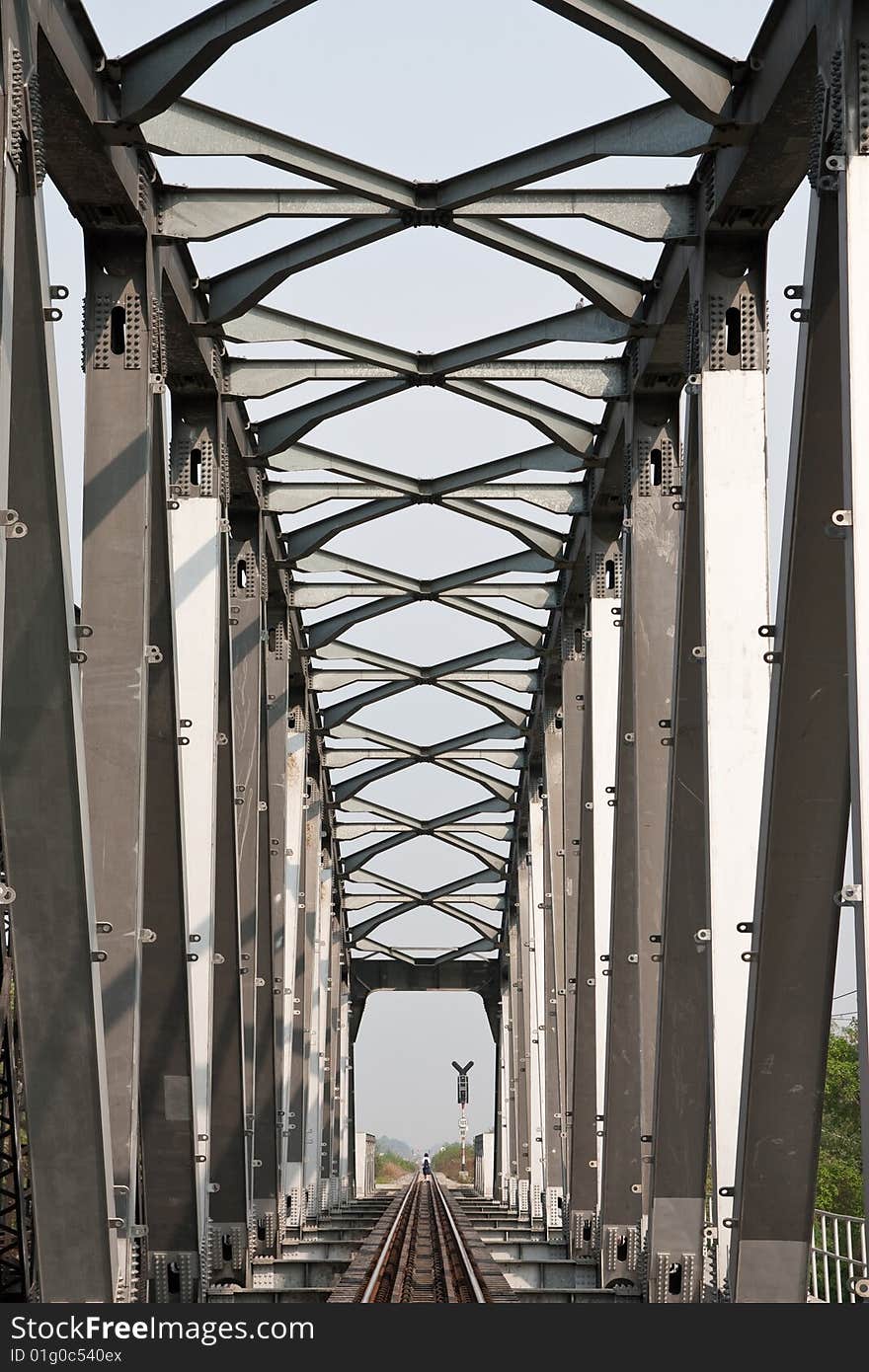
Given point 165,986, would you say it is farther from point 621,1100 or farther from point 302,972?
point 302,972

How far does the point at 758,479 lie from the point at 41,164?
226 inches

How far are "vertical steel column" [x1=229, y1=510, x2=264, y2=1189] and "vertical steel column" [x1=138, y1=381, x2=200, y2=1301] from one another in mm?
4380

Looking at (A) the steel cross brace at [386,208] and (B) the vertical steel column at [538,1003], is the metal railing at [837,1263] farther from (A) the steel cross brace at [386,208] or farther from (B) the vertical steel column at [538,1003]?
(A) the steel cross brace at [386,208]

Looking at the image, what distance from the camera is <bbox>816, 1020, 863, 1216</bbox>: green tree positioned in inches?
2478

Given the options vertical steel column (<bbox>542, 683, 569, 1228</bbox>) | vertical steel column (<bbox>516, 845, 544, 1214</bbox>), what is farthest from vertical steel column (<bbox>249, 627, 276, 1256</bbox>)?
vertical steel column (<bbox>516, 845, 544, 1214</bbox>)

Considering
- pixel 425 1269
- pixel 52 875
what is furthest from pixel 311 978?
pixel 52 875

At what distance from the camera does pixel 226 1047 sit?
1761 cm

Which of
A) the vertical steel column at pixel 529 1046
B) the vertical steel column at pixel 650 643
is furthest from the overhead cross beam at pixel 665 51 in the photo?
the vertical steel column at pixel 529 1046

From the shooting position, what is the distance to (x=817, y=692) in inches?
394

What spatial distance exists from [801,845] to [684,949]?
3.88 meters

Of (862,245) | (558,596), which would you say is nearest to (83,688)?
(862,245)

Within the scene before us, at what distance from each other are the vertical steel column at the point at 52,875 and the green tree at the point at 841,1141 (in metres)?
54.1

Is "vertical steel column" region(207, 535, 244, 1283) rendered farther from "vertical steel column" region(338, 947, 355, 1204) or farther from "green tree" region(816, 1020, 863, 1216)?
"green tree" region(816, 1020, 863, 1216)

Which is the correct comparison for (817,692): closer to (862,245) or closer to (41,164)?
(862,245)
